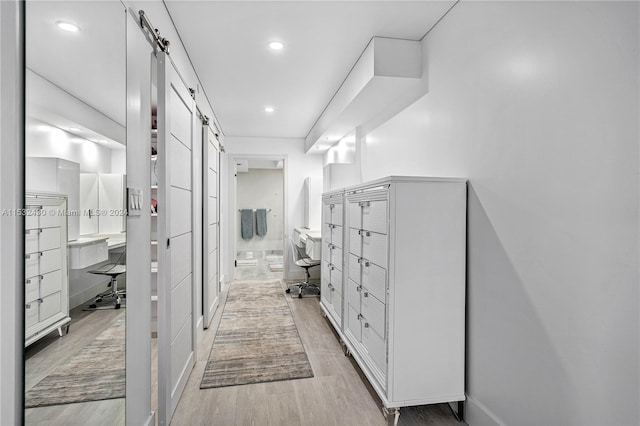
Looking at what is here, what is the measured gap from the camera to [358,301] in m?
2.54

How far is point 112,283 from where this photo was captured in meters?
1.34

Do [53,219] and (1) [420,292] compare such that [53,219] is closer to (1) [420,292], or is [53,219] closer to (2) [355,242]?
(1) [420,292]

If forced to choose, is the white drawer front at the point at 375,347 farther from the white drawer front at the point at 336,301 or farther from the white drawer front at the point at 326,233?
the white drawer front at the point at 326,233

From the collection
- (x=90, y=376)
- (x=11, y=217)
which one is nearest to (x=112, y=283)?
(x=90, y=376)

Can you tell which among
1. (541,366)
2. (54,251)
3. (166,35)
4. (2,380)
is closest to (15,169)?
(54,251)

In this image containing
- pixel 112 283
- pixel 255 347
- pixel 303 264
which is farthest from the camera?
pixel 303 264

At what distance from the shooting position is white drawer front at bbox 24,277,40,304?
0.92 metres

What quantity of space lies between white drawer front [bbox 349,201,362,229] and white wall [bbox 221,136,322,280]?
3216 millimetres

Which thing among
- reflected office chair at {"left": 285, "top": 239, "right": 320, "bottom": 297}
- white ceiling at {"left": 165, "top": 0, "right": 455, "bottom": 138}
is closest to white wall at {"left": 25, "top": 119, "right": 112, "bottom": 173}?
white ceiling at {"left": 165, "top": 0, "right": 455, "bottom": 138}

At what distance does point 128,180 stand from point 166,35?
1.23 m

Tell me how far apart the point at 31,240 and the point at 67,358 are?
1.30ft

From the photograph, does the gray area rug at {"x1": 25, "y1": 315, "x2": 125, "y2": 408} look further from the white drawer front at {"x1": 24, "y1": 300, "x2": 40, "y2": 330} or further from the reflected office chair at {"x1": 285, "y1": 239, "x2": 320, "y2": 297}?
the reflected office chair at {"x1": 285, "y1": 239, "x2": 320, "y2": 297}

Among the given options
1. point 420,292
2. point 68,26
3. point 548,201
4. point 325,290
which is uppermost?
point 68,26

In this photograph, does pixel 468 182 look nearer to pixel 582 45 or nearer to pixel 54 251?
pixel 582 45
